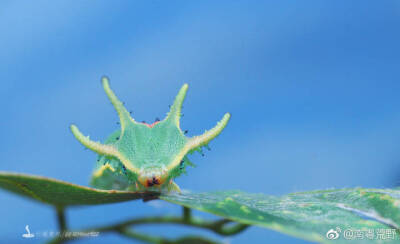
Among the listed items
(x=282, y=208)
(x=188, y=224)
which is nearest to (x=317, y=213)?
(x=282, y=208)

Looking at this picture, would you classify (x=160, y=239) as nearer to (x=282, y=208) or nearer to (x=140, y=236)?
(x=140, y=236)

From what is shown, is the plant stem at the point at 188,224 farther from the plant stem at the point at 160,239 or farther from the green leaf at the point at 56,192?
the green leaf at the point at 56,192

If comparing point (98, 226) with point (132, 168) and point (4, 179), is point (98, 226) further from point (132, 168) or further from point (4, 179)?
point (4, 179)

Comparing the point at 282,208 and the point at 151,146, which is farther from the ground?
the point at 151,146

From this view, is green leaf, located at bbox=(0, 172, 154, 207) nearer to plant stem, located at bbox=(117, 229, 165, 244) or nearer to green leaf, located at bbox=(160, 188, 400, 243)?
green leaf, located at bbox=(160, 188, 400, 243)

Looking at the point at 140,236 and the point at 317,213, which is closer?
the point at 317,213

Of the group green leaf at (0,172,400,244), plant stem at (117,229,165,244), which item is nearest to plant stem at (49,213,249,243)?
plant stem at (117,229,165,244)
